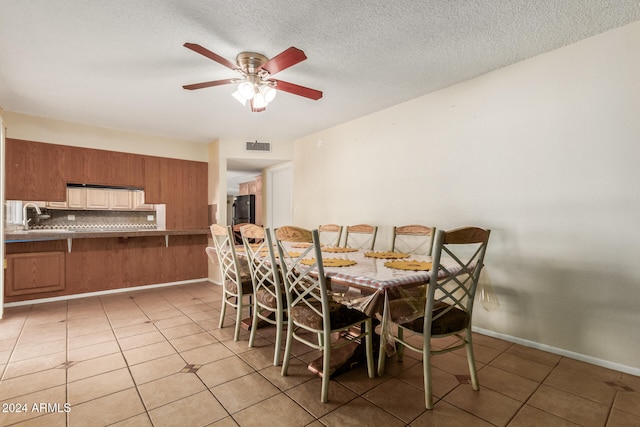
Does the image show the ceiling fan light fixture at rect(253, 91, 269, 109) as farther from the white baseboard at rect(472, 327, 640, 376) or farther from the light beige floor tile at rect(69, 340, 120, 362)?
the white baseboard at rect(472, 327, 640, 376)

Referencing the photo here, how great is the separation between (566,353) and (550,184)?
1350mm

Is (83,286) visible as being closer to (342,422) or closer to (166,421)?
(166,421)

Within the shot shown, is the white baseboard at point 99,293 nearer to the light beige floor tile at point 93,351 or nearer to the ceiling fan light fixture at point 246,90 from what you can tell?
the light beige floor tile at point 93,351

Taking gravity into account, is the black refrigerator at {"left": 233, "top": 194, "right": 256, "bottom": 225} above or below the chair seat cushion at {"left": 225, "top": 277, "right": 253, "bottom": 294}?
above

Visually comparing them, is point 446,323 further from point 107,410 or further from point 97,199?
point 97,199

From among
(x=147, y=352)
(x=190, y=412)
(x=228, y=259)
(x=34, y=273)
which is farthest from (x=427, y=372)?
(x=34, y=273)

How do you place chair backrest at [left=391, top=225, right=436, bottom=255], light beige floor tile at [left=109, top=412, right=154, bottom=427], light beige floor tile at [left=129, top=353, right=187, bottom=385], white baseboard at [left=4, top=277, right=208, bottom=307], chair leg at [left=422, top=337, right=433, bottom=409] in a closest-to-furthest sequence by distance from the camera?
light beige floor tile at [left=109, top=412, right=154, bottom=427], chair leg at [left=422, top=337, right=433, bottom=409], light beige floor tile at [left=129, top=353, right=187, bottom=385], chair backrest at [left=391, top=225, right=436, bottom=255], white baseboard at [left=4, top=277, right=208, bottom=307]

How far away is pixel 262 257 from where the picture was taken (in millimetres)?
2424

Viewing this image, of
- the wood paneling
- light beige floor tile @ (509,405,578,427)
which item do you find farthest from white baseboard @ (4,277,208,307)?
light beige floor tile @ (509,405,578,427)

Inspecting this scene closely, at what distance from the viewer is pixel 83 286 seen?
13.8 feet

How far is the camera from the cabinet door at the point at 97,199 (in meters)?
4.95

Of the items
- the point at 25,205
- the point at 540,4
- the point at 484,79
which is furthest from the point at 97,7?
the point at 25,205

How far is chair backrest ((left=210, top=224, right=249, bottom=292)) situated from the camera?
8.50ft

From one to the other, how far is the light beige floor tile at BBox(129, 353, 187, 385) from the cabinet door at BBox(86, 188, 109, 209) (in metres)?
3.94
